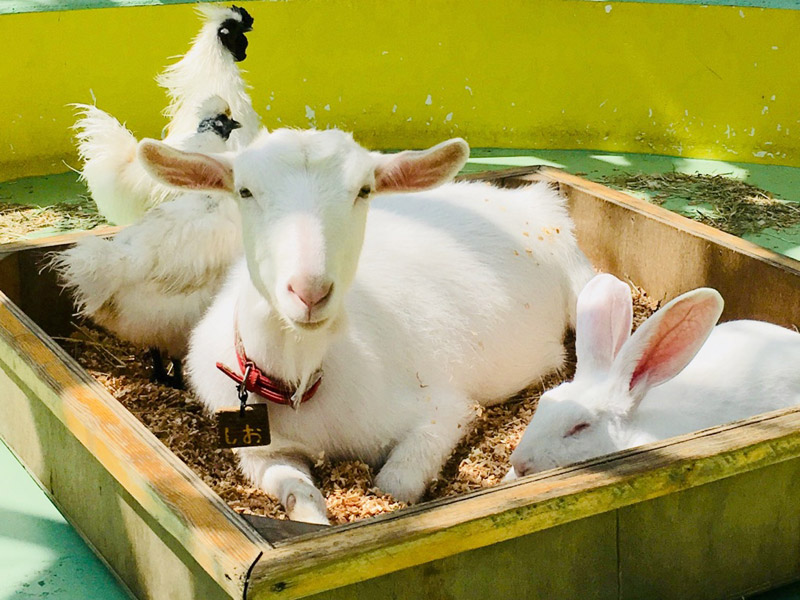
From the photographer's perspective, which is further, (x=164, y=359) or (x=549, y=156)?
(x=549, y=156)

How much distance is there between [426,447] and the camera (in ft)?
8.39

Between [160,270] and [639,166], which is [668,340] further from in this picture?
[639,166]

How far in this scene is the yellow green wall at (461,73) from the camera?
18.8 feet

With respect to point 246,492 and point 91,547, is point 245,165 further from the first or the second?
point 91,547

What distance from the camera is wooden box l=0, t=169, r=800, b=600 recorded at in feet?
5.58

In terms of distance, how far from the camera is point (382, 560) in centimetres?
169

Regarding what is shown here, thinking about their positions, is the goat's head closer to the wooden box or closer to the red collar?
the red collar

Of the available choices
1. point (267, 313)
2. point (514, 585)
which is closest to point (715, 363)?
point (514, 585)

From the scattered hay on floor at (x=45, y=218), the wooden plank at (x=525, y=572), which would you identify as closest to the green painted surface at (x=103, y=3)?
the scattered hay on floor at (x=45, y=218)

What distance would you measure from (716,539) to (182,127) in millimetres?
2478

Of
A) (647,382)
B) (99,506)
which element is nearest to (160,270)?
(99,506)

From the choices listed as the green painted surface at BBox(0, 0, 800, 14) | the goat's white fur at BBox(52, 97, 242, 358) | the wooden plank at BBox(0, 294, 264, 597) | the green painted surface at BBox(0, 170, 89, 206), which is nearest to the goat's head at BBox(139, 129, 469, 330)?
the wooden plank at BBox(0, 294, 264, 597)

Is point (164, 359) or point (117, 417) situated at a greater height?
point (117, 417)

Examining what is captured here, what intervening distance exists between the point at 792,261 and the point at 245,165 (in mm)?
1711
